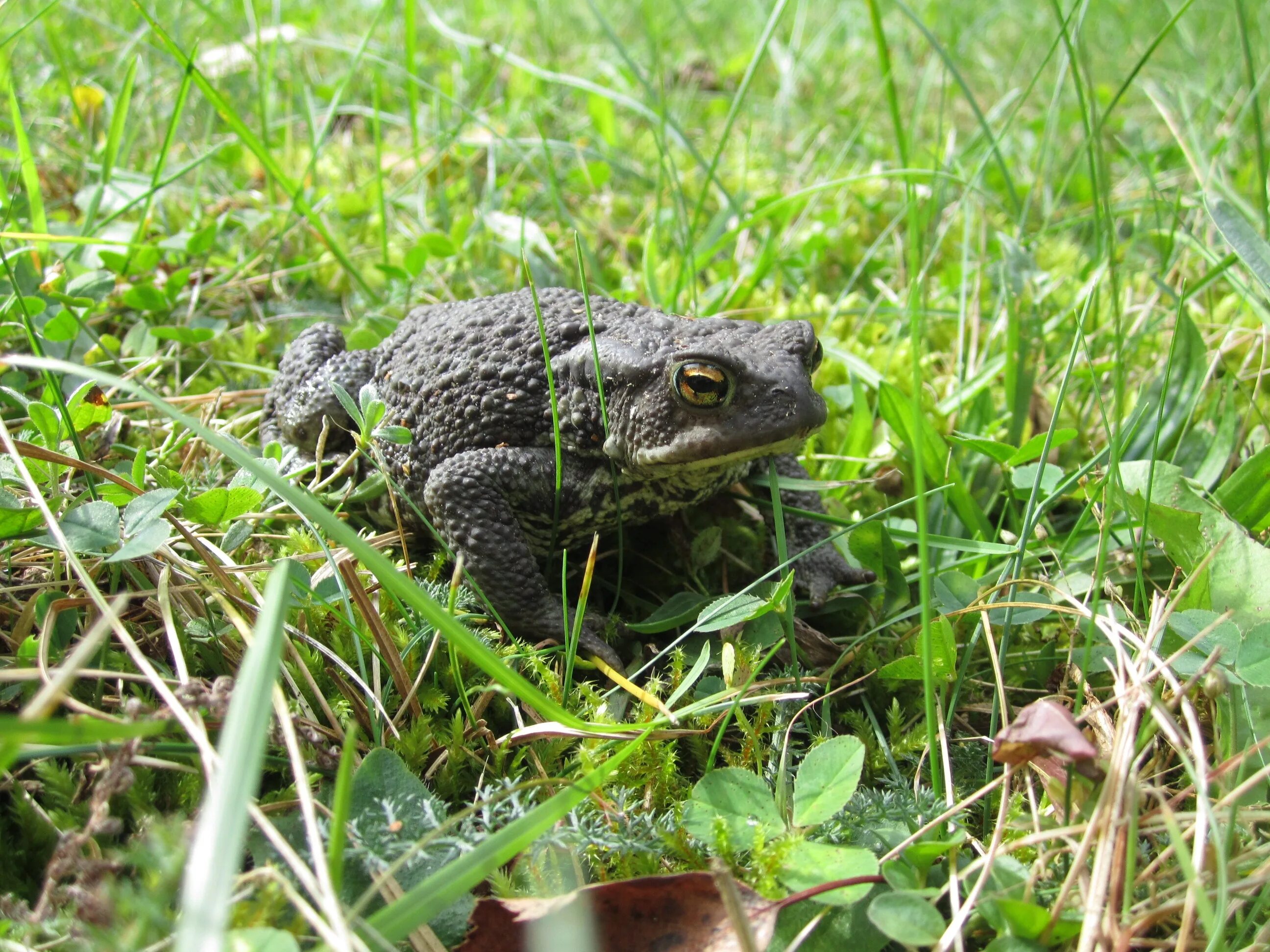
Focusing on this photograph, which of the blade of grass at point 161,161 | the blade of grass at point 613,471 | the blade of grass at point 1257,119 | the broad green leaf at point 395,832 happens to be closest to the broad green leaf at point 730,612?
the blade of grass at point 613,471

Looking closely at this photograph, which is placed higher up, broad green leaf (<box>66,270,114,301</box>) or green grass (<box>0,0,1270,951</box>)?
broad green leaf (<box>66,270,114,301</box>)

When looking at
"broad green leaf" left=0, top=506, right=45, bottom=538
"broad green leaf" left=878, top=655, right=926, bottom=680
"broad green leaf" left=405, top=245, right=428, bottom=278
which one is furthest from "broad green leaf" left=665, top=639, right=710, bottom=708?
"broad green leaf" left=405, top=245, right=428, bottom=278

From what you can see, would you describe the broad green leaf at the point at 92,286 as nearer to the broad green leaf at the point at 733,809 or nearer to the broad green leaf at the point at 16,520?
the broad green leaf at the point at 16,520

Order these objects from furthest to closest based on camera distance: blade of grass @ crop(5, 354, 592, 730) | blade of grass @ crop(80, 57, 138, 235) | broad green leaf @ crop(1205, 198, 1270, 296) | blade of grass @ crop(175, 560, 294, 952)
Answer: blade of grass @ crop(80, 57, 138, 235) < broad green leaf @ crop(1205, 198, 1270, 296) < blade of grass @ crop(5, 354, 592, 730) < blade of grass @ crop(175, 560, 294, 952)

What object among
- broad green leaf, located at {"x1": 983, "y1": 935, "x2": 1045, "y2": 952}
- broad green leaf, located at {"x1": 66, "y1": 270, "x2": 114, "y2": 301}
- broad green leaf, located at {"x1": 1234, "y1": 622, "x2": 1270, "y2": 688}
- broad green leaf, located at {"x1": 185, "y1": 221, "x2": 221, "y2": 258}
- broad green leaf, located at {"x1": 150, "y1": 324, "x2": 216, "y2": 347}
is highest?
broad green leaf, located at {"x1": 185, "y1": 221, "x2": 221, "y2": 258}

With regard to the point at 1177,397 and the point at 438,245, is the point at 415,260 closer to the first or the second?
the point at 438,245

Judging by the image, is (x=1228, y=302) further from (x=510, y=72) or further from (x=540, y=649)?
(x=510, y=72)

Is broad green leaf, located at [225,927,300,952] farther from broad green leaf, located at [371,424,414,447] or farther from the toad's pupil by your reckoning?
the toad's pupil

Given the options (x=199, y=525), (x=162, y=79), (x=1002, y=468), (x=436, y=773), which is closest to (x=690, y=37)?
(x=162, y=79)
